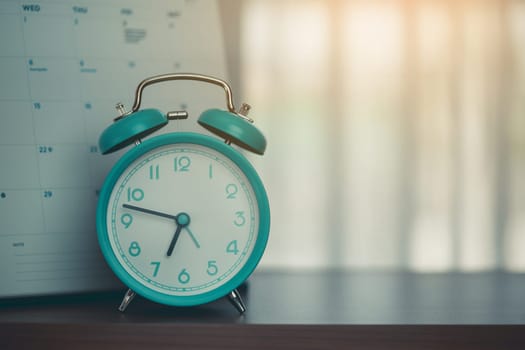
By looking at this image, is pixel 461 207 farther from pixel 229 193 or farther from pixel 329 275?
pixel 229 193

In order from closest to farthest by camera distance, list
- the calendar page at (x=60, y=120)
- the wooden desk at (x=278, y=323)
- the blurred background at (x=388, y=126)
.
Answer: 1. the wooden desk at (x=278, y=323)
2. the calendar page at (x=60, y=120)
3. the blurred background at (x=388, y=126)

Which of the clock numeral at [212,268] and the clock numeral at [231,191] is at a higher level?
the clock numeral at [231,191]

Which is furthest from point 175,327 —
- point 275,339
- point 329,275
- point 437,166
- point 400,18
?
point 400,18

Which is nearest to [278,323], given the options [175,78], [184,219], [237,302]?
[237,302]

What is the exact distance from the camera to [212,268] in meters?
0.83

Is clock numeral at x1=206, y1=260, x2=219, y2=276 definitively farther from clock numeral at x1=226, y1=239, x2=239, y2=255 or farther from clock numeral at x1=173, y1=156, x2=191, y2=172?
clock numeral at x1=173, y1=156, x2=191, y2=172

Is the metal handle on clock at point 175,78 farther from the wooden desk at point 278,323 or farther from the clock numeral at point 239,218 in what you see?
the wooden desk at point 278,323

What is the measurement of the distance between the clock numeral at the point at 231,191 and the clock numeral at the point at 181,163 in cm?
7

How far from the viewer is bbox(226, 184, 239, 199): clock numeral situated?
83 centimetres

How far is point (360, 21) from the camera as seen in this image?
117cm

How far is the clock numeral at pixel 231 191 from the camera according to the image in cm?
83

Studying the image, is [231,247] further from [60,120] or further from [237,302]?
[60,120]

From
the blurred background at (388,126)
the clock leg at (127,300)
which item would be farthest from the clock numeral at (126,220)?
the blurred background at (388,126)

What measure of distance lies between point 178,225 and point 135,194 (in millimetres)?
Answer: 80
